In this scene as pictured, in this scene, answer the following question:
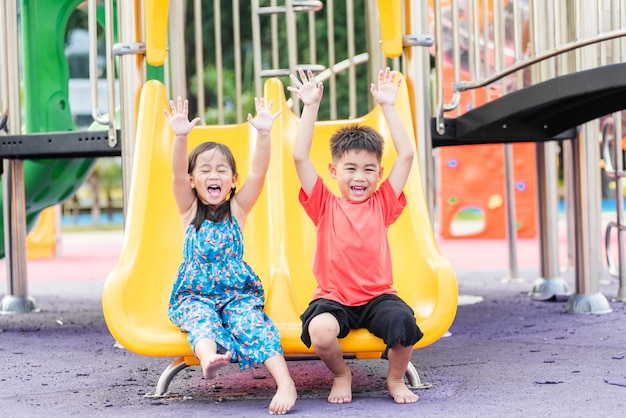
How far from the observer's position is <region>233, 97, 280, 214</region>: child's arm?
3.49 m

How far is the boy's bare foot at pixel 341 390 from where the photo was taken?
3.22m

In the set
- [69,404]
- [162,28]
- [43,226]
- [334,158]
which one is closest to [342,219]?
[334,158]

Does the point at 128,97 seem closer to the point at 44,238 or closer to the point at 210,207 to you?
the point at 210,207

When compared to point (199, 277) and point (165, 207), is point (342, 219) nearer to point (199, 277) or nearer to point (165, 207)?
point (199, 277)

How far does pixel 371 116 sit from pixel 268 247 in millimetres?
904

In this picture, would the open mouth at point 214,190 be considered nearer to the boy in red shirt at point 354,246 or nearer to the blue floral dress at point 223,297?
the blue floral dress at point 223,297

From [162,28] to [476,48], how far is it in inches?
63.6

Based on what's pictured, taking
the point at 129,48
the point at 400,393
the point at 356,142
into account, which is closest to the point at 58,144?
the point at 129,48

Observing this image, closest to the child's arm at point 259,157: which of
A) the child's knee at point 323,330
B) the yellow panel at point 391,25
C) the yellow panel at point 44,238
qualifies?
the child's knee at point 323,330

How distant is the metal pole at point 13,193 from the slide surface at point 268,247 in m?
1.01

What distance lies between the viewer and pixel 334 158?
11.6 feet

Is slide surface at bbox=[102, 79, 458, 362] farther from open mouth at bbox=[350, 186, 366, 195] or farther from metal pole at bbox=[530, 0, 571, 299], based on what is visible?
metal pole at bbox=[530, 0, 571, 299]

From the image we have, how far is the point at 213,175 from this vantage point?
11.6ft

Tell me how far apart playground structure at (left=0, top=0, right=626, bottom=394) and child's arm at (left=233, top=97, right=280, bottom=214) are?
0.32 meters
